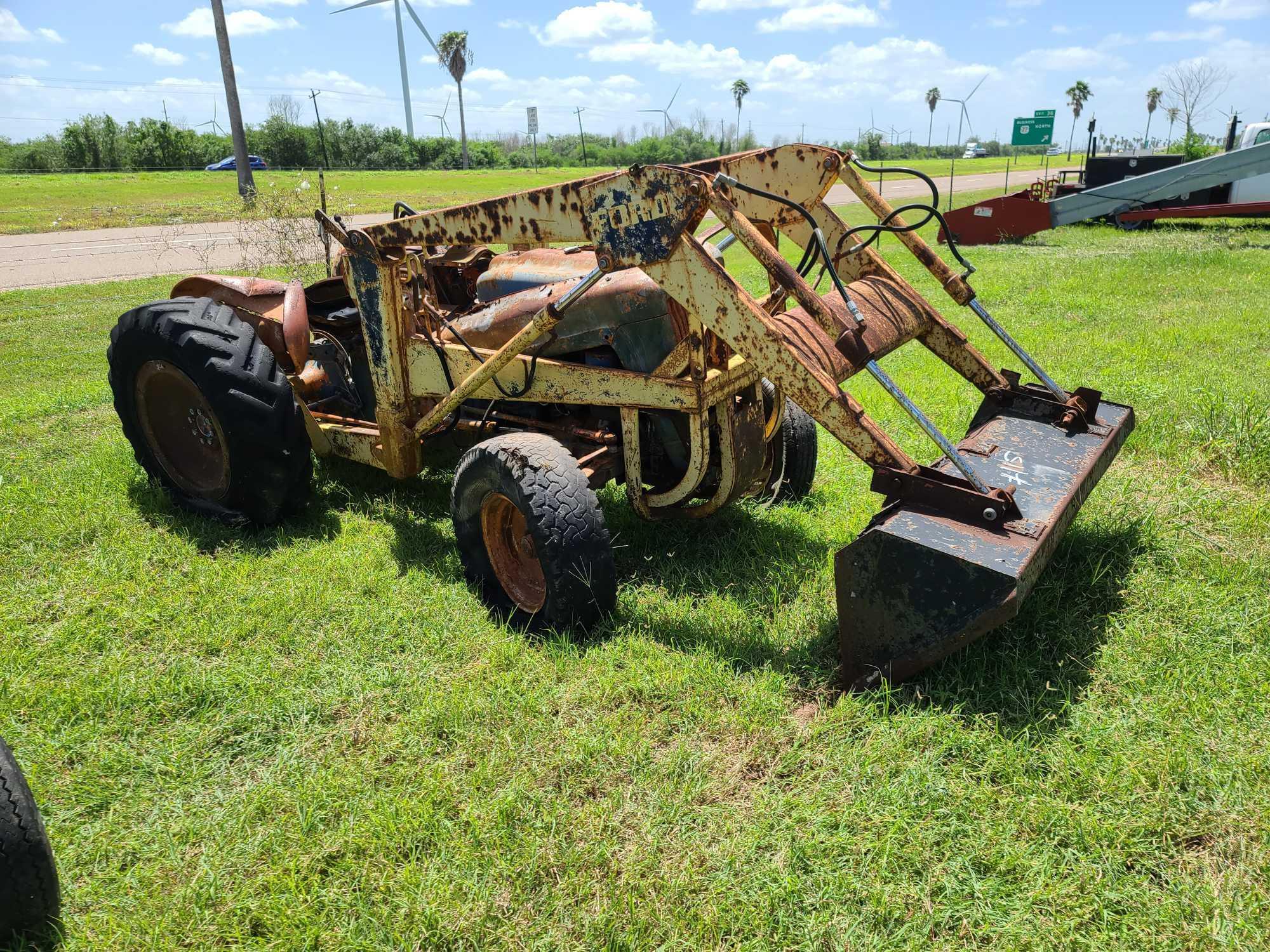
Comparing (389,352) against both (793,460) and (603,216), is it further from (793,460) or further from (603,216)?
(793,460)

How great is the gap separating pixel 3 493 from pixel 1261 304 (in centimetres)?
1103

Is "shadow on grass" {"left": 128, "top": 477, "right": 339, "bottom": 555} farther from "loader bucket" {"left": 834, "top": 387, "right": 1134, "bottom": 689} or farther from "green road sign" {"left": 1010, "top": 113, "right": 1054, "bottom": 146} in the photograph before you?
"green road sign" {"left": 1010, "top": 113, "right": 1054, "bottom": 146}

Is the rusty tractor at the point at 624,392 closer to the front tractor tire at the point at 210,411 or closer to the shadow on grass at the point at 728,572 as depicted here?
the front tractor tire at the point at 210,411

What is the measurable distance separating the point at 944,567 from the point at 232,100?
2249 centimetres

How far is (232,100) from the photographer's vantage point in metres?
20.5

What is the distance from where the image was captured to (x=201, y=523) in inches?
186

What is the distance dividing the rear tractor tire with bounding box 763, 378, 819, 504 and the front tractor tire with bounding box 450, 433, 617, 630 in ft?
4.75

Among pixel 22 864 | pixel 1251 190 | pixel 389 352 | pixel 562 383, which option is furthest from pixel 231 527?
pixel 1251 190

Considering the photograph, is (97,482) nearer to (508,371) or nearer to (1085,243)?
(508,371)

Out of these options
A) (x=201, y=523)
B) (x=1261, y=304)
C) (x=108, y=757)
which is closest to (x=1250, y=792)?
(x=108, y=757)

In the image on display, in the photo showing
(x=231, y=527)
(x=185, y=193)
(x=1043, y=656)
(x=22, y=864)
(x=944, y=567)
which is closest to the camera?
(x=22, y=864)

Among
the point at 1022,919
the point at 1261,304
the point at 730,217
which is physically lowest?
the point at 1022,919

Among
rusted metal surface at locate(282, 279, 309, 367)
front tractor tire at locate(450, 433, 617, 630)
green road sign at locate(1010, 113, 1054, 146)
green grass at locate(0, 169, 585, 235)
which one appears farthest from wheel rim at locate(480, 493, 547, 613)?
green road sign at locate(1010, 113, 1054, 146)

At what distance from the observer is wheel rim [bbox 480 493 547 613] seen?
385 centimetres
